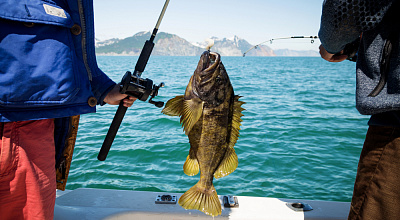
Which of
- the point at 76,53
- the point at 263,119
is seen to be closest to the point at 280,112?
the point at 263,119

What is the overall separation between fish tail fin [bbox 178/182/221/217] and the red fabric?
922 millimetres

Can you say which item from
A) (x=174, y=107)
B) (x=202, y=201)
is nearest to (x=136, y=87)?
(x=174, y=107)

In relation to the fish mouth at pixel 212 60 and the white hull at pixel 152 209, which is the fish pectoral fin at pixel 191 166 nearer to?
the fish mouth at pixel 212 60

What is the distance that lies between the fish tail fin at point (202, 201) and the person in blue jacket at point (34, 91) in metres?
0.93

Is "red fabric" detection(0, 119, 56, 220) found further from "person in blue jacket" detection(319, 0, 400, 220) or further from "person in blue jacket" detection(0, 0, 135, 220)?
"person in blue jacket" detection(319, 0, 400, 220)

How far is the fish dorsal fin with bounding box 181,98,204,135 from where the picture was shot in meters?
1.92

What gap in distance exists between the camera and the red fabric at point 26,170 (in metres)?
1.74

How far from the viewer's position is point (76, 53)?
82.4 inches

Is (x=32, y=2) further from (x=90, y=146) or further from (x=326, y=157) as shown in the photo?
(x=326, y=157)

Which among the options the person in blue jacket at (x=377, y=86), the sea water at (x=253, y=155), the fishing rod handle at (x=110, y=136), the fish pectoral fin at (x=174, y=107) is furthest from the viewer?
the sea water at (x=253, y=155)

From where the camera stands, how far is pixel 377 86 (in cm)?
162

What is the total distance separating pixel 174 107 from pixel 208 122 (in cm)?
26

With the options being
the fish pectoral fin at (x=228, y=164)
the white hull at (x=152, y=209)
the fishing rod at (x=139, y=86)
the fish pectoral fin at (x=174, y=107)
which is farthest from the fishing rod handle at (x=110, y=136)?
the fish pectoral fin at (x=228, y=164)

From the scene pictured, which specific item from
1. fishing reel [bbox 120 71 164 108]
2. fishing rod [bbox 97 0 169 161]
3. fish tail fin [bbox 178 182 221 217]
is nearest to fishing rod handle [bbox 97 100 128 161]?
fishing rod [bbox 97 0 169 161]
